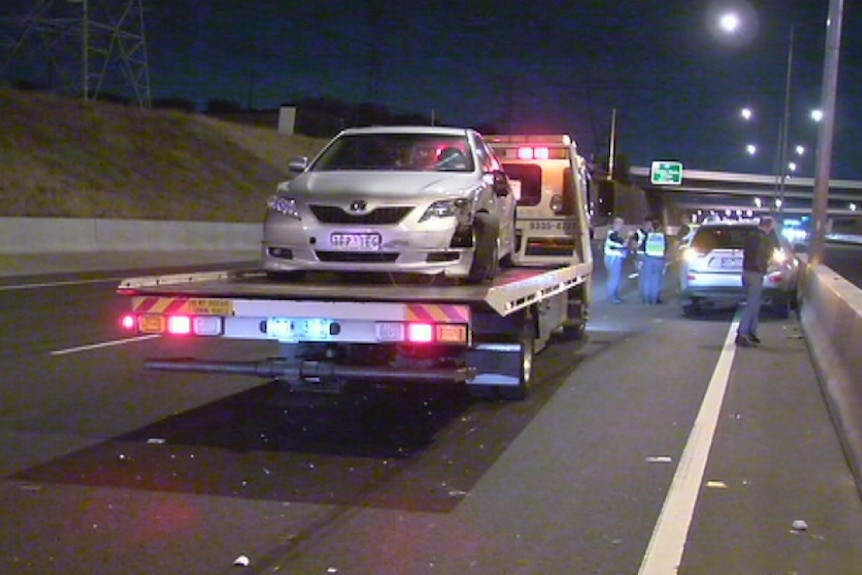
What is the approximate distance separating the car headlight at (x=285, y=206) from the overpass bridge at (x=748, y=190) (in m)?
79.3

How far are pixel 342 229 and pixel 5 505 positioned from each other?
3.65 m

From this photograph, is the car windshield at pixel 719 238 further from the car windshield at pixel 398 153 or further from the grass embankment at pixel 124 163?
the grass embankment at pixel 124 163

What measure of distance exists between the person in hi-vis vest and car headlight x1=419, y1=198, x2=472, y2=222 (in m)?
13.0

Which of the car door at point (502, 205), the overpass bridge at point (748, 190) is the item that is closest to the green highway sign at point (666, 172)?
the overpass bridge at point (748, 190)

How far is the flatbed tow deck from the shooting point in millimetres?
7820

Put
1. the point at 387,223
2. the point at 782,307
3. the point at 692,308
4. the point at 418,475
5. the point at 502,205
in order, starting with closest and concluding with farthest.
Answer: the point at 418,475 < the point at 387,223 < the point at 502,205 < the point at 782,307 < the point at 692,308

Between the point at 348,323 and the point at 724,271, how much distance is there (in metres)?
13.2

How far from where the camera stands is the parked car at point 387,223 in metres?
9.33

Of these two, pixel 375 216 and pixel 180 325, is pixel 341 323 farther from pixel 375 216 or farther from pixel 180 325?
pixel 375 216

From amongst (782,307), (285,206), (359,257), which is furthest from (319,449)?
(782,307)

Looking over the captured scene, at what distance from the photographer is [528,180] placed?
15.3m

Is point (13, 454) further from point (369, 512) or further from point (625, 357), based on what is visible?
point (625, 357)

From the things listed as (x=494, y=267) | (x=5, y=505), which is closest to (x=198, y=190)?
(x=494, y=267)

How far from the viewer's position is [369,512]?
6.79 m
